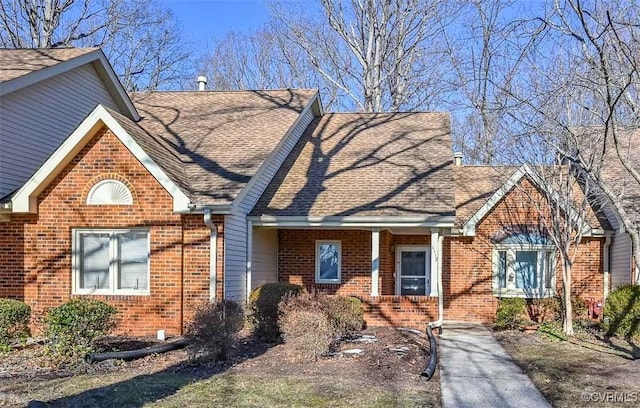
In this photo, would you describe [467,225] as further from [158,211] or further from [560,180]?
[158,211]

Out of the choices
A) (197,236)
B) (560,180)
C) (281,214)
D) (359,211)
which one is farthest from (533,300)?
(197,236)

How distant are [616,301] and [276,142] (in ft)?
27.3

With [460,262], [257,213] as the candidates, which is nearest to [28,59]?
[257,213]

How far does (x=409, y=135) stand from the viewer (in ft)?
63.4

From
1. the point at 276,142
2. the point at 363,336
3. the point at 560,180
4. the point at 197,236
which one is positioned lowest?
the point at 363,336

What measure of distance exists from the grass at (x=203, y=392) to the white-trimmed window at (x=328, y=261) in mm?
7570

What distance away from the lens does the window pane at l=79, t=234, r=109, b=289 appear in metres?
13.2

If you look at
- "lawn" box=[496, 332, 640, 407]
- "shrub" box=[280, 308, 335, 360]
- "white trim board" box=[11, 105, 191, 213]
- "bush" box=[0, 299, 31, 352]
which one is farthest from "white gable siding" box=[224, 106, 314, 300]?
"lawn" box=[496, 332, 640, 407]

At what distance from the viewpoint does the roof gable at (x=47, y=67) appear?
527 inches

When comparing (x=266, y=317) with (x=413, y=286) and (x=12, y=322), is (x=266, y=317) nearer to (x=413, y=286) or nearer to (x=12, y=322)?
(x=12, y=322)

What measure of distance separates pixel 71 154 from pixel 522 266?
11.0 metres

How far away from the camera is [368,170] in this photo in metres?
16.9

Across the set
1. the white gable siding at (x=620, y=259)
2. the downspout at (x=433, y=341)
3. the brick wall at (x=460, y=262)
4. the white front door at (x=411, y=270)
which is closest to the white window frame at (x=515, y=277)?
the brick wall at (x=460, y=262)

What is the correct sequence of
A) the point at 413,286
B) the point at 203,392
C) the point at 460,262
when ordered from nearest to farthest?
the point at 203,392 → the point at 460,262 → the point at 413,286
